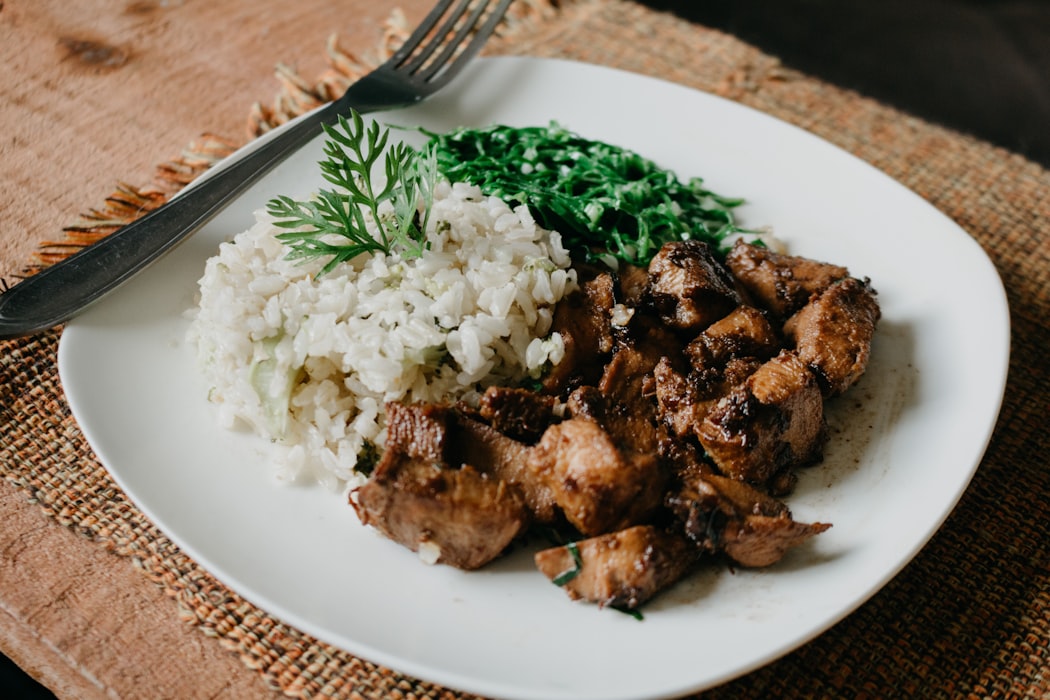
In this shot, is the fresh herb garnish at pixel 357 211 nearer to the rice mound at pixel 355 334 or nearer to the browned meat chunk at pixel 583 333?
the rice mound at pixel 355 334

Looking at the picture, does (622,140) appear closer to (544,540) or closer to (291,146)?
(291,146)

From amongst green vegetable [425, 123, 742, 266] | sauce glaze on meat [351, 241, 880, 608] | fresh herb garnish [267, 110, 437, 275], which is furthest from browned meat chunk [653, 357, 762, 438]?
fresh herb garnish [267, 110, 437, 275]

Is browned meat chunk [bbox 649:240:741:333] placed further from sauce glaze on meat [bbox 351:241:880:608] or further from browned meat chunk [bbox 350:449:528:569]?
browned meat chunk [bbox 350:449:528:569]

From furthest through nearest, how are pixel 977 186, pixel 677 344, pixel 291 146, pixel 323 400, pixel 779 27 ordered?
pixel 779 27 → pixel 977 186 → pixel 291 146 → pixel 677 344 → pixel 323 400

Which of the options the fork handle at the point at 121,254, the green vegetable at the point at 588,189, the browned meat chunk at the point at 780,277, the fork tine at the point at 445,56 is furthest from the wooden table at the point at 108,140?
the browned meat chunk at the point at 780,277

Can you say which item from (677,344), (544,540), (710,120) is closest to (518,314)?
(677,344)

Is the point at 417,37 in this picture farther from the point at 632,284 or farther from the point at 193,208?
the point at 632,284
